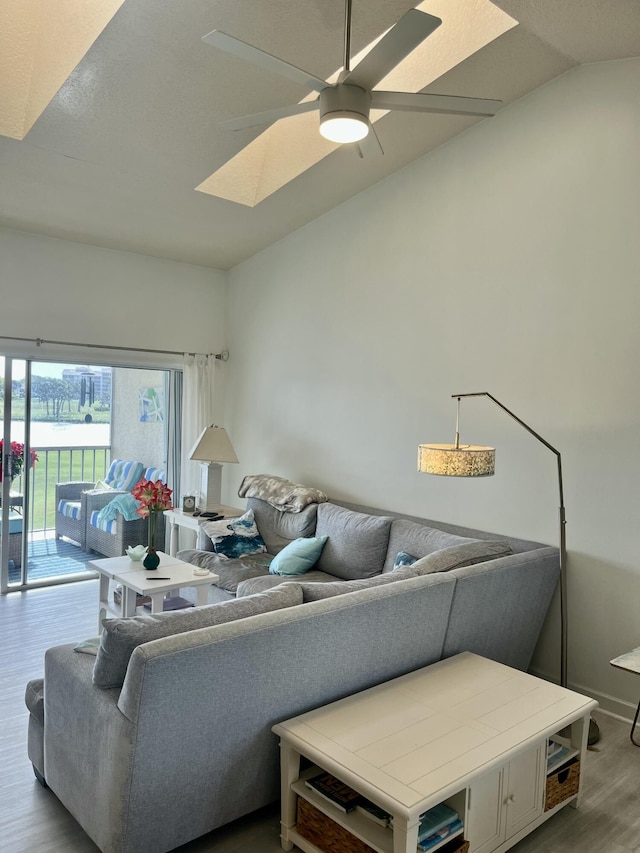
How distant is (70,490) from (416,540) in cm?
324

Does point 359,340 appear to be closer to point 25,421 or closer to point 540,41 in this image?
point 540,41

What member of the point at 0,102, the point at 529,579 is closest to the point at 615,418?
the point at 529,579

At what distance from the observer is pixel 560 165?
131 inches

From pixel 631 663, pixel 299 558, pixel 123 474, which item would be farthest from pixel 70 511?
pixel 631 663

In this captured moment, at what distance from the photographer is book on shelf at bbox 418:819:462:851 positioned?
175 cm

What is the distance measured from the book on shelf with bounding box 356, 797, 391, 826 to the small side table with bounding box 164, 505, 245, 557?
3.16m

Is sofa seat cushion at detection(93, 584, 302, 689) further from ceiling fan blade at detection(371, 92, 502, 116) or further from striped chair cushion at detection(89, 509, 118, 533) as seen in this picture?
striped chair cushion at detection(89, 509, 118, 533)

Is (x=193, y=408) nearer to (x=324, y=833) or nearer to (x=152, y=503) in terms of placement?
(x=152, y=503)

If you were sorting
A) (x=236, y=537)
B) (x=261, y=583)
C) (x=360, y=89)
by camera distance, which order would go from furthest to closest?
(x=236, y=537) < (x=261, y=583) < (x=360, y=89)

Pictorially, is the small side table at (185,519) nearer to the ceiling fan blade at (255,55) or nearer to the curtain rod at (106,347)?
the curtain rod at (106,347)

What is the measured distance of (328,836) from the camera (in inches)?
75.7

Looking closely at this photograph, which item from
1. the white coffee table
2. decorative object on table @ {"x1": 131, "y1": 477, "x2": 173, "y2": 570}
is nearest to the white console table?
the white coffee table

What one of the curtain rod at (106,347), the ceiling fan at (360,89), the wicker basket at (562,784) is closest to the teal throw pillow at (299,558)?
the wicker basket at (562,784)

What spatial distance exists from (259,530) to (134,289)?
2.52 m
